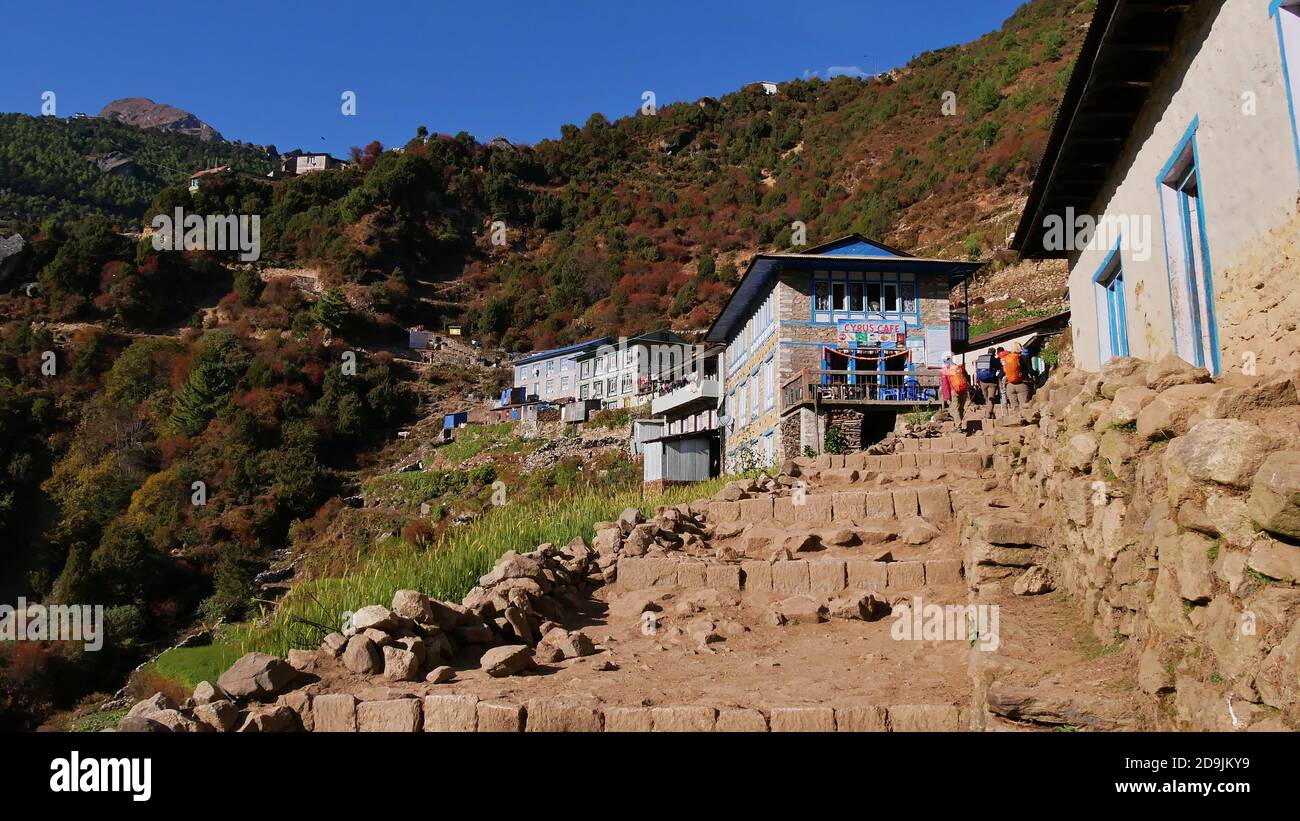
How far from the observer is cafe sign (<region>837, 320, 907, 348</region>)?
29.7 metres

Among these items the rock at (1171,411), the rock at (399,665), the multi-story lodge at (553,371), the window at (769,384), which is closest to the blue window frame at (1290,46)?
the rock at (1171,411)

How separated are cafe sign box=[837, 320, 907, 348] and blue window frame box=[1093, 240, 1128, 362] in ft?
62.0

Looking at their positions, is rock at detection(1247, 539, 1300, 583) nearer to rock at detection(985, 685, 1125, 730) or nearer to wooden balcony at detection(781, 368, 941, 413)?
rock at detection(985, 685, 1125, 730)

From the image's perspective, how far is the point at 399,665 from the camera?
718cm

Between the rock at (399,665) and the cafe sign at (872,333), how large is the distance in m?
24.2

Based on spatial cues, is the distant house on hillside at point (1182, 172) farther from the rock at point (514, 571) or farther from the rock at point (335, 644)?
the rock at point (335, 644)

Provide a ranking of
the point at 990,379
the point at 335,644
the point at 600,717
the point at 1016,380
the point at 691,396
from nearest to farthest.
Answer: the point at 600,717 → the point at 335,644 → the point at 1016,380 → the point at 990,379 → the point at 691,396

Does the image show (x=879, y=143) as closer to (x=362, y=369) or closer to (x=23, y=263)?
(x=362, y=369)

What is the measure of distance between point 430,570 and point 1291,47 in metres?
9.18

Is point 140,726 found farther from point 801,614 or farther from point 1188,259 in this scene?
point 1188,259

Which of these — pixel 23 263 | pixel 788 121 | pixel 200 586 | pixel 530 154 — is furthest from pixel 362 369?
pixel 788 121

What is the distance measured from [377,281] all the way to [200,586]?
48.8 m

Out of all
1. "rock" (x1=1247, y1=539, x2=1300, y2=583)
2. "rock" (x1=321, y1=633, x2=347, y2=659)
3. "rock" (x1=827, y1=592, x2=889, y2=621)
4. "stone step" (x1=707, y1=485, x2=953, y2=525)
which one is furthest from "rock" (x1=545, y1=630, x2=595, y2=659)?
"rock" (x1=1247, y1=539, x2=1300, y2=583)

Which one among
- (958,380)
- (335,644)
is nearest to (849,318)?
(958,380)
